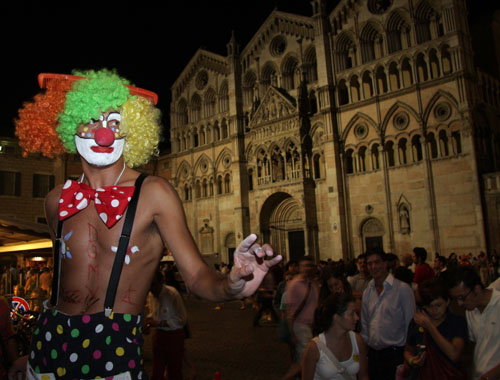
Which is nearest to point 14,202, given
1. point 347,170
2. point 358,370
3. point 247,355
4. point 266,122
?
point 266,122

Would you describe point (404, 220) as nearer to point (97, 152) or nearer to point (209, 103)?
point (209, 103)

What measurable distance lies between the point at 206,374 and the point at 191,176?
83.2 feet

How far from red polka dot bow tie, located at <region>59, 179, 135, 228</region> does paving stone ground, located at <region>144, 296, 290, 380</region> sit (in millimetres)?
6019

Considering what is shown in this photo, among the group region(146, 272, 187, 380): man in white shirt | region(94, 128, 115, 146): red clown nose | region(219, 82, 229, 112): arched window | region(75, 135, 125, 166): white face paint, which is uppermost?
region(219, 82, 229, 112): arched window

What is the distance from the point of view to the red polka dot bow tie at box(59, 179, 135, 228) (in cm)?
174

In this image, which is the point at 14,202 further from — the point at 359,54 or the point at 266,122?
the point at 359,54

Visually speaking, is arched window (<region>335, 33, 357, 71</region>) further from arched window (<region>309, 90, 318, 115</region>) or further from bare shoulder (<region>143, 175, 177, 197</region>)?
bare shoulder (<region>143, 175, 177, 197</region>)

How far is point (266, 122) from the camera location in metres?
26.8

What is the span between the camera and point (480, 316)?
351cm

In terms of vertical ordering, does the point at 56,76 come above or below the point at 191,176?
below

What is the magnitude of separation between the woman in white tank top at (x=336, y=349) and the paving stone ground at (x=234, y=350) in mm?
3740

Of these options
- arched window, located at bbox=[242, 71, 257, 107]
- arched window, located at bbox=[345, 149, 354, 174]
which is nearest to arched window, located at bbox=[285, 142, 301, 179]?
arched window, located at bbox=[345, 149, 354, 174]

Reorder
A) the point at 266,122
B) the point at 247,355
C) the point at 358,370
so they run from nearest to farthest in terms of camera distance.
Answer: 1. the point at 358,370
2. the point at 247,355
3. the point at 266,122

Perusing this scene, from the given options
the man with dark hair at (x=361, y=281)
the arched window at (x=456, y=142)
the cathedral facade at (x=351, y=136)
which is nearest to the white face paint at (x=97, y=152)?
the man with dark hair at (x=361, y=281)
